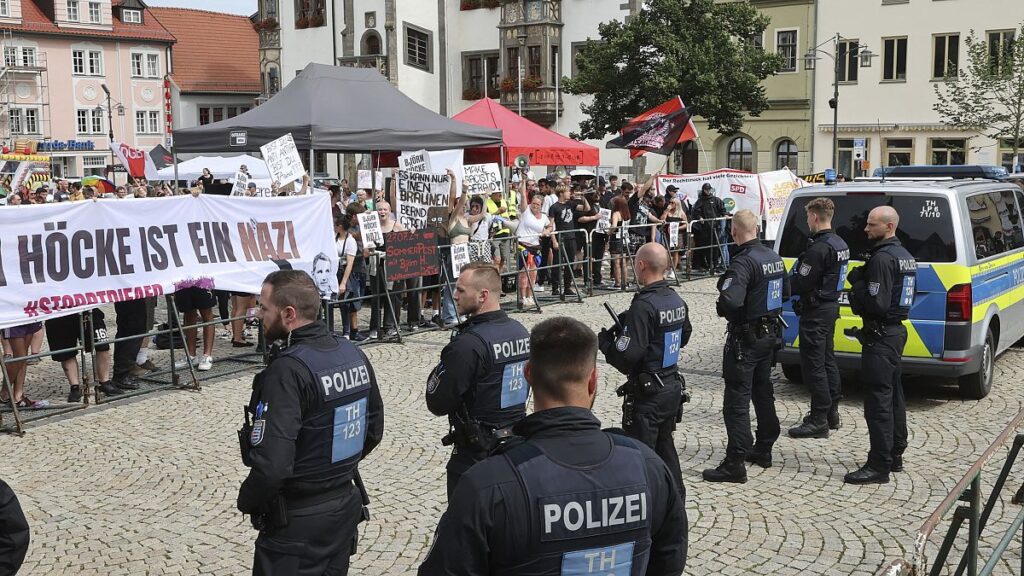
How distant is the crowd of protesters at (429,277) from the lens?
33.2 feet

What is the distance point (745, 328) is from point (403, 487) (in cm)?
270

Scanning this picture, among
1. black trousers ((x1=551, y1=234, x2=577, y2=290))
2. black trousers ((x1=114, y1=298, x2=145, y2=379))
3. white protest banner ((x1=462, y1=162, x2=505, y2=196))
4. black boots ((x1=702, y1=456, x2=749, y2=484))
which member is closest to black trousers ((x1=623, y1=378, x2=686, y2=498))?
black boots ((x1=702, y1=456, x2=749, y2=484))

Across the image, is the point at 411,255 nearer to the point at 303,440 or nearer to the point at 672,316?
the point at 672,316

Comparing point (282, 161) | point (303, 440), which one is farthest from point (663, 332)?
point (282, 161)

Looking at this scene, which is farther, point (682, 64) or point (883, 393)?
point (682, 64)

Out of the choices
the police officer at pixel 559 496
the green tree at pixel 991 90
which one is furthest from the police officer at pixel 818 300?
the green tree at pixel 991 90

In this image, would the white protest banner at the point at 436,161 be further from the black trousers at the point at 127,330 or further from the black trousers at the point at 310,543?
the black trousers at the point at 310,543

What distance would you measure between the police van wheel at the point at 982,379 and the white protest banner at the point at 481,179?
7.92 meters

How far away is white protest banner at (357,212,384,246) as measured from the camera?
12.8 metres

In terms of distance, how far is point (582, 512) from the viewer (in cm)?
262

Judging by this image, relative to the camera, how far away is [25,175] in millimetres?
18906

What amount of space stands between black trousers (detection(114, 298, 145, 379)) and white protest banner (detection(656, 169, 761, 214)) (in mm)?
13284

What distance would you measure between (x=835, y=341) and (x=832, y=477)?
2523 mm

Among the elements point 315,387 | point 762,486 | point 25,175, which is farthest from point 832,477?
point 25,175
